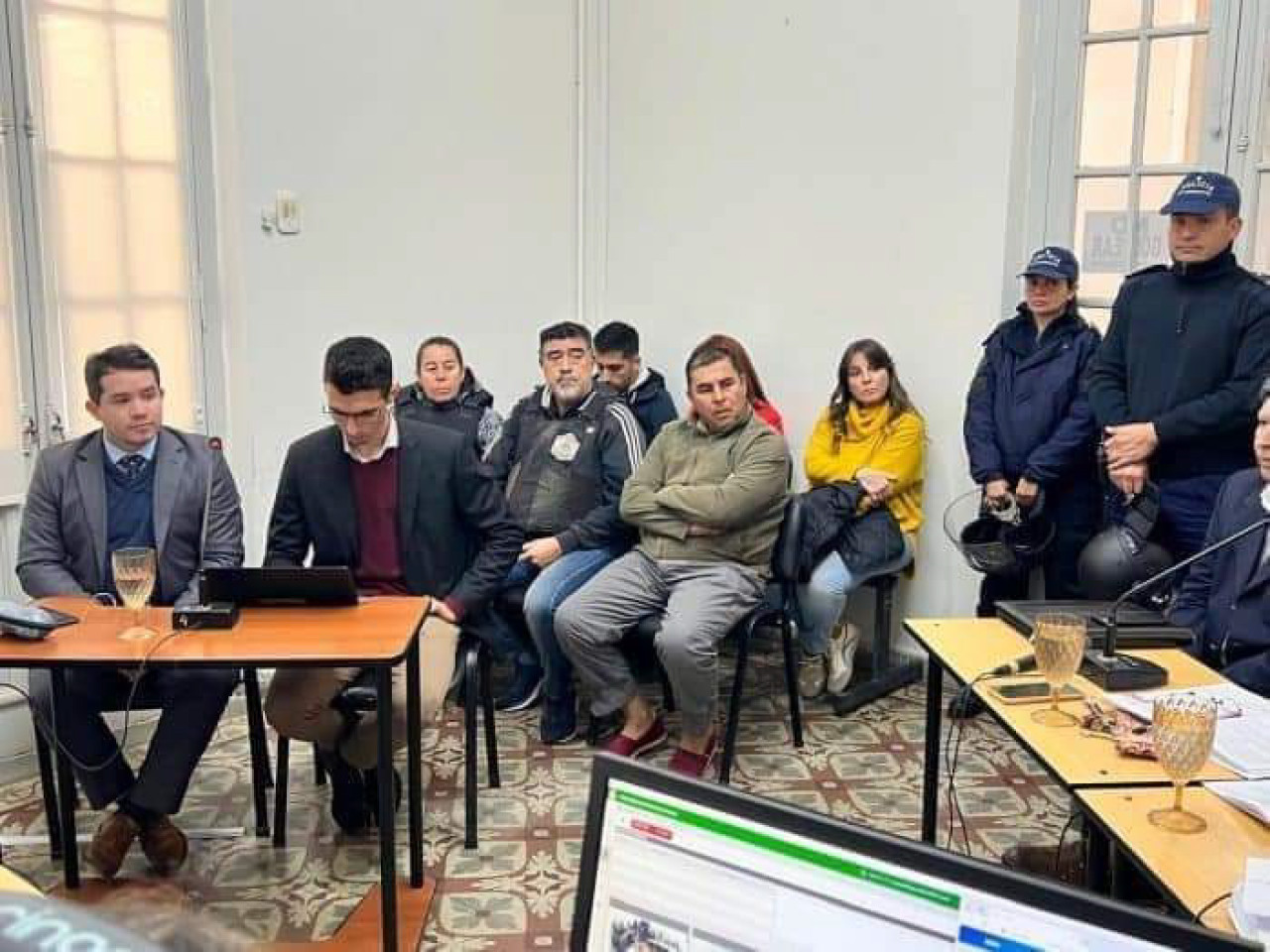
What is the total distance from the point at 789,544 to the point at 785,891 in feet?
8.29

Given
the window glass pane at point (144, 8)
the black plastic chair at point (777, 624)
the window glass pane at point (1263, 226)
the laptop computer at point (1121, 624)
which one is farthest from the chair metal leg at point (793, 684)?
the window glass pane at point (144, 8)

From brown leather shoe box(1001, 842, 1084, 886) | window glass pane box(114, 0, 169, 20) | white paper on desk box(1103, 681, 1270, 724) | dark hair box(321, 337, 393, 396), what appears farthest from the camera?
window glass pane box(114, 0, 169, 20)

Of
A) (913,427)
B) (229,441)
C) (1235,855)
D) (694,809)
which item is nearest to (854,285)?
(913,427)

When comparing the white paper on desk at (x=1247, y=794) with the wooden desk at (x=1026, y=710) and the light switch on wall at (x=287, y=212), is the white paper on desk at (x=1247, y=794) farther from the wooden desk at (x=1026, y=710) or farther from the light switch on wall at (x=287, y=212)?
the light switch on wall at (x=287, y=212)

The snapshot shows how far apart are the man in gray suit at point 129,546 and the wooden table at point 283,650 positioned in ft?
0.33

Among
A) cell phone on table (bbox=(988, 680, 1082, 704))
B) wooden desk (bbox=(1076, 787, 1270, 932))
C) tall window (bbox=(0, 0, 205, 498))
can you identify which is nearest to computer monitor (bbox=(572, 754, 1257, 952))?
wooden desk (bbox=(1076, 787, 1270, 932))

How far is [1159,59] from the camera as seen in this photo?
348 cm

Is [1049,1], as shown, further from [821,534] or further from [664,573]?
[664,573]

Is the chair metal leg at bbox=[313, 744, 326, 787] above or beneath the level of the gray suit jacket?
beneath

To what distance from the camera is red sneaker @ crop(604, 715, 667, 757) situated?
11.0ft

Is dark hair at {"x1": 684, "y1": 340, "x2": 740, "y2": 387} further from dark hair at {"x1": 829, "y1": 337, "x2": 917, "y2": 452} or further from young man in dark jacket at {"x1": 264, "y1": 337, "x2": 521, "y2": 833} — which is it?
young man in dark jacket at {"x1": 264, "y1": 337, "x2": 521, "y2": 833}

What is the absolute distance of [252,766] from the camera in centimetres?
308

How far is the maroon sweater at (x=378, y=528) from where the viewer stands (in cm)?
286

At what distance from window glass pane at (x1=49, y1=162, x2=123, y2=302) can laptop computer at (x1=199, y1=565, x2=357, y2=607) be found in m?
1.69
